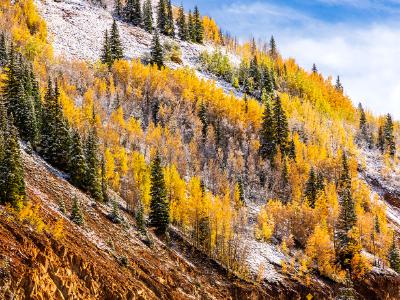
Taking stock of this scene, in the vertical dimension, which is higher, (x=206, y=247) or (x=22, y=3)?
(x=22, y=3)

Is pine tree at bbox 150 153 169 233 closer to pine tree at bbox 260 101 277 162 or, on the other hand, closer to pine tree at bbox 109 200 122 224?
pine tree at bbox 109 200 122 224

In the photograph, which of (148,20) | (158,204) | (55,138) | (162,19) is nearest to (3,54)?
(55,138)

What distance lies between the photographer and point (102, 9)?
196 m

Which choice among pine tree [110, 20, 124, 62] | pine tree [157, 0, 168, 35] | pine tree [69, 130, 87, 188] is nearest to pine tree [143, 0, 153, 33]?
pine tree [157, 0, 168, 35]

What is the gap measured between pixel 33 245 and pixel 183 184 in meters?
54.6

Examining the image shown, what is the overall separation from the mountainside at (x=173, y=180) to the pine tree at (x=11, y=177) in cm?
13

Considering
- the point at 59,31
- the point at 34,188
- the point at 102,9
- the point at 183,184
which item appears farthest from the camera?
the point at 102,9

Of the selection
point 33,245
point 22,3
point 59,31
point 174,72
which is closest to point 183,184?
point 33,245

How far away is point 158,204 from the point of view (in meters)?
70.1

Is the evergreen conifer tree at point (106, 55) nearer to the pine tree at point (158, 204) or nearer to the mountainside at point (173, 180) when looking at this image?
the mountainside at point (173, 180)

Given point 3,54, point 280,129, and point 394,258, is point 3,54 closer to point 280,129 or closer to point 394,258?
point 280,129

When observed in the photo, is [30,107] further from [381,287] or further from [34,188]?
[381,287]

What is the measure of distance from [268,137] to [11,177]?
284 feet

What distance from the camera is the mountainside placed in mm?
44781
